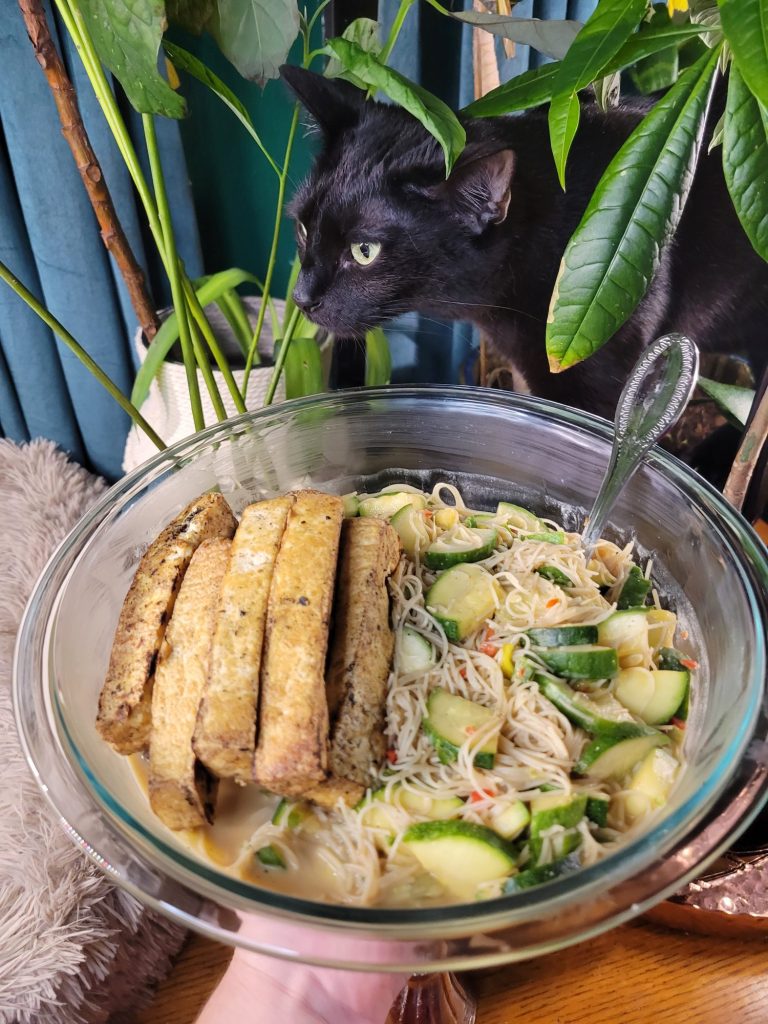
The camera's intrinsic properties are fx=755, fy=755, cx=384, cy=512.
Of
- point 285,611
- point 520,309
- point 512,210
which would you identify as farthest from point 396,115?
point 285,611

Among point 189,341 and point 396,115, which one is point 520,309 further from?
point 189,341

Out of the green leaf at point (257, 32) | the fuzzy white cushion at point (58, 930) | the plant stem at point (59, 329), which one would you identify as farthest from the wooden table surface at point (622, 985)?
the green leaf at point (257, 32)

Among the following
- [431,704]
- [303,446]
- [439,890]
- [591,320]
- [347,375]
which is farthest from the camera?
[347,375]

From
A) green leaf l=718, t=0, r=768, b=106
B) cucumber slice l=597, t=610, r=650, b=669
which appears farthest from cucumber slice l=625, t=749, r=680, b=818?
green leaf l=718, t=0, r=768, b=106

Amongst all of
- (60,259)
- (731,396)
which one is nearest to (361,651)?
(731,396)

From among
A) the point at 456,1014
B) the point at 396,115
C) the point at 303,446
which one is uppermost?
the point at 396,115

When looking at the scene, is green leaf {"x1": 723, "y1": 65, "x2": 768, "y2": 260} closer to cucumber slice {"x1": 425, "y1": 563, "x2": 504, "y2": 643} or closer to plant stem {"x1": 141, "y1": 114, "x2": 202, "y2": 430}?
cucumber slice {"x1": 425, "y1": 563, "x2": 504, "y2": 643}

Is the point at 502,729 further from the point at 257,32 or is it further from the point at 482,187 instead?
the point at 257,32
